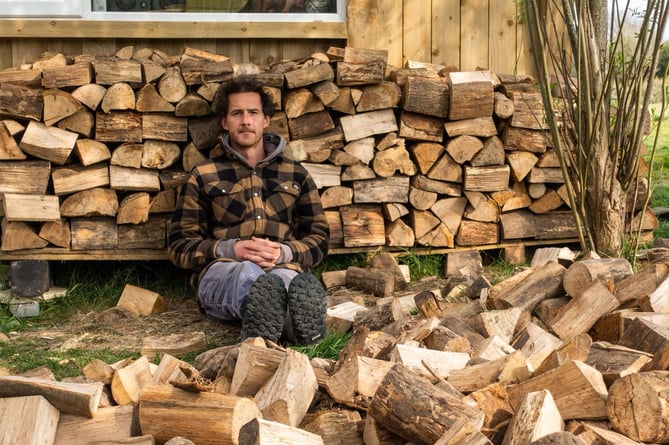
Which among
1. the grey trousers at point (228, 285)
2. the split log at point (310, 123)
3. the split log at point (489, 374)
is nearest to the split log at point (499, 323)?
the split log at point (489, 374)

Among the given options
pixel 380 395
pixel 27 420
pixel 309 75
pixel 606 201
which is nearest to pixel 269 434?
pixel 380 395

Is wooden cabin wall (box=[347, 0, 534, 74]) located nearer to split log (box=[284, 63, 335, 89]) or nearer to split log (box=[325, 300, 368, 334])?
split log (box=[284, 63, 335, 89])

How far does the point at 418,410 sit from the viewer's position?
7.92 ft

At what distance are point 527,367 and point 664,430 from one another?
1.67 ft

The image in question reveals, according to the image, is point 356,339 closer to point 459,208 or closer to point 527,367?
point 527,367

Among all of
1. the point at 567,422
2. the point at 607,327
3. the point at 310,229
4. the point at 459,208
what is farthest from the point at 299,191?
the point at 567,422

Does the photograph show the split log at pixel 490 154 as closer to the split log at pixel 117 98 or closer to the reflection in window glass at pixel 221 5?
the reflection in window glass at pixel 221 5

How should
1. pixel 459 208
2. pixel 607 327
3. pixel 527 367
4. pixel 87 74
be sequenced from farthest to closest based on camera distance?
pixel 459 208 < pixel 87 74 < pixel 607 327 < pixel 527 367

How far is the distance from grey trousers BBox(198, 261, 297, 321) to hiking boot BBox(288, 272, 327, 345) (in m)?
0.27

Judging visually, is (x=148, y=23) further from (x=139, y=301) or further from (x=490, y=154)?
(x=490, y=154)

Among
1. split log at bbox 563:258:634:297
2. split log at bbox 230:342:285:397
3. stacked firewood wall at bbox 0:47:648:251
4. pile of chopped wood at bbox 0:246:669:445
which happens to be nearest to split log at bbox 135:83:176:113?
stacked firewood wall at bbox 0:47:648:251

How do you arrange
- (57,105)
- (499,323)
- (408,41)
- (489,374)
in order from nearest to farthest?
(489,374) < (499,323) < (57,105) < (408,41)

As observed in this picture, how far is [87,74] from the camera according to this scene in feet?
16.2

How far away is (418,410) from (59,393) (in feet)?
3.20
